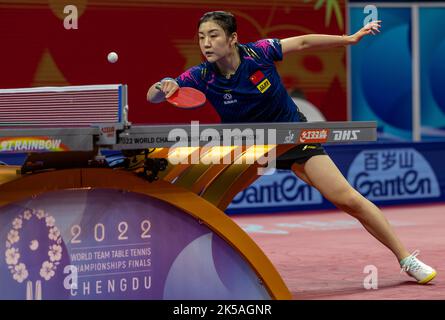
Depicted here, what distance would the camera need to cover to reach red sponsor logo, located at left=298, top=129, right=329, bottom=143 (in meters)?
4.39

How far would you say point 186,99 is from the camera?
4566mm

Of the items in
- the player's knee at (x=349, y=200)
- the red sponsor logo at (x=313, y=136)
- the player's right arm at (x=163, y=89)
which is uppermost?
the player's right arm at (x=163, y=89)

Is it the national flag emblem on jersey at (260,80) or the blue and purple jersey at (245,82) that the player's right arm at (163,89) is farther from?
the national flag emblem on jersey at (260,80)

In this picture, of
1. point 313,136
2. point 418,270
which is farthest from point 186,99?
point 418,270

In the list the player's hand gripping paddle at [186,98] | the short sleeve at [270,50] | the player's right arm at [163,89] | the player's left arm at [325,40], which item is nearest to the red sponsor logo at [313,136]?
the player's hand gripping paddle at [186,98]

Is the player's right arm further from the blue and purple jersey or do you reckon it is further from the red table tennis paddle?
the blue and purple jersey

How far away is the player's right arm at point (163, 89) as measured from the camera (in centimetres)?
468

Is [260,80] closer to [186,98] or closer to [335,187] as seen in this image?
[335,187]

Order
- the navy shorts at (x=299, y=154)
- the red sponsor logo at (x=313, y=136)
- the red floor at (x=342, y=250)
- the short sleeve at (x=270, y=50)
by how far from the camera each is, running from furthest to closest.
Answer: the red floor at (x=342, y=250) → the navy shorts at (x=299, y=154) → the short sleeve at (x=270, y=50) → the red sponsor logo at (x=313, y=136)

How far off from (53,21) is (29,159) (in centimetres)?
776

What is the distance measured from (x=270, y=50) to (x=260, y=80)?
18cm

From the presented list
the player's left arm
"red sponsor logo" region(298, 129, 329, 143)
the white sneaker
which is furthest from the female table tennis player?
"red sponsor logo" region(298, 129, 329, 143)

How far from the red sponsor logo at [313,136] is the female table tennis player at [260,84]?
1.00 meters
